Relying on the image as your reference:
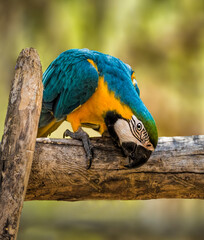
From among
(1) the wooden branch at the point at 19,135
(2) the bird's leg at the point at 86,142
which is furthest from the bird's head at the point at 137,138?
(1) the wooden branch at the point at 19,135

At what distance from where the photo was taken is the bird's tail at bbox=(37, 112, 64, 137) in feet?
7.87

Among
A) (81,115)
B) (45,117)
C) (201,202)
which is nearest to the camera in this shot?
(81,115)

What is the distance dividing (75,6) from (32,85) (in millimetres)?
3594

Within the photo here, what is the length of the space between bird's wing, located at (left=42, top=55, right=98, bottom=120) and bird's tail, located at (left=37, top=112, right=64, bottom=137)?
79 mm

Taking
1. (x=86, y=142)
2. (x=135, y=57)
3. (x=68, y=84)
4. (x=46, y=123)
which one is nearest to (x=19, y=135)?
(x=86, y=142)

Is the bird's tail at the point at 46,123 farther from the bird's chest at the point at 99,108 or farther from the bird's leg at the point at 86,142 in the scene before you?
the bird's leg at the point at 86,142

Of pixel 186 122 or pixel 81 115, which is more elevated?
pixel 186 122

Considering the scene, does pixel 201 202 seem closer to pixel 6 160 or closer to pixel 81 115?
pixel 81 115

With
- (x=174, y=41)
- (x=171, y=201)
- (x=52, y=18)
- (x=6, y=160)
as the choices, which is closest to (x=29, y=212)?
(x=171, y=201)

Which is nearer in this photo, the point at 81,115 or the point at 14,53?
the point at 81,115

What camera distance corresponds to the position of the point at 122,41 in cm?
471

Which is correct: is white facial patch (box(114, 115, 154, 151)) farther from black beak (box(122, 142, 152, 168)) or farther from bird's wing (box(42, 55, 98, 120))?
bird's wing (box(42, 55, 98, 120))

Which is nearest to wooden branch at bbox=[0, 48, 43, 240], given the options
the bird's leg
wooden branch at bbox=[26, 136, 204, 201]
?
wooden branch at bbox=[26, 136, 204, 201]

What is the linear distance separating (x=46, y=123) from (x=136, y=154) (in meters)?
0.87
